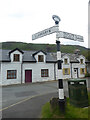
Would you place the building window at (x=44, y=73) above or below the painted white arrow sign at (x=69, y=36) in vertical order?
below

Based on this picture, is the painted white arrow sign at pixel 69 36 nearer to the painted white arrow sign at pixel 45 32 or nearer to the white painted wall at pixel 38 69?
the painted white arrow sign at pixel 45 32

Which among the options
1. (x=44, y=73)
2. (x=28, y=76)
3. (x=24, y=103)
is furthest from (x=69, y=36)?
(x=44, y=73)

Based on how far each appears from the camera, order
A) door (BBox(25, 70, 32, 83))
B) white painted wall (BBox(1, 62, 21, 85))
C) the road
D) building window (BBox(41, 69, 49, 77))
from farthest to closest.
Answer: building window (BBox(41, 69, 49, 77)) < door (BBox(25, 70, 32, 83)) < white painted wall (BBox(1, 62, 21, 85)) < the road

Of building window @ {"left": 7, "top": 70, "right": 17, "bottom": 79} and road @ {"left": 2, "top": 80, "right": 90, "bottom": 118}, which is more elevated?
building window @ {"left": 7, "top": 70, "right": 17, "bottom": 79}


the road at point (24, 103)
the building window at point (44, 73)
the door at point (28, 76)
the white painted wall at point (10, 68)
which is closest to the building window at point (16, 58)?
the white painted wall at point (10, 68)

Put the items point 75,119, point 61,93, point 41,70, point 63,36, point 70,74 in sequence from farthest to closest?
point 70,74 → point 41,70 → point 63,36 → point 61,93 → point 75,119

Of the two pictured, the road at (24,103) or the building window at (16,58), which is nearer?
the road at (24,103)

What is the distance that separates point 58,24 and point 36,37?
3.79 feet

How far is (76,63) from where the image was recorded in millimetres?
21812

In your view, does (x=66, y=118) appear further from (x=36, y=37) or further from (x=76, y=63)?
(x=76, y=63)

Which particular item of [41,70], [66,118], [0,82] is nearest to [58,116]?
[66,118]

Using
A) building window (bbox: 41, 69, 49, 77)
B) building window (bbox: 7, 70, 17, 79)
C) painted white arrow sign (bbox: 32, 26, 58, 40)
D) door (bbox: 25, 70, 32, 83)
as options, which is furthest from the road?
building window (bbox: 41, 69, 49, 77)

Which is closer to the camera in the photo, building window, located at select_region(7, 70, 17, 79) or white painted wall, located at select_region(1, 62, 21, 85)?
white painted wall, located at select_region(1, 62, 21, 85)

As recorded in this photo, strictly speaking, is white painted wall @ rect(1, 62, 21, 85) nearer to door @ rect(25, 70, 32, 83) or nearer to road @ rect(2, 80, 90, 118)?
door @ rect(25, 70, 32, 83)
